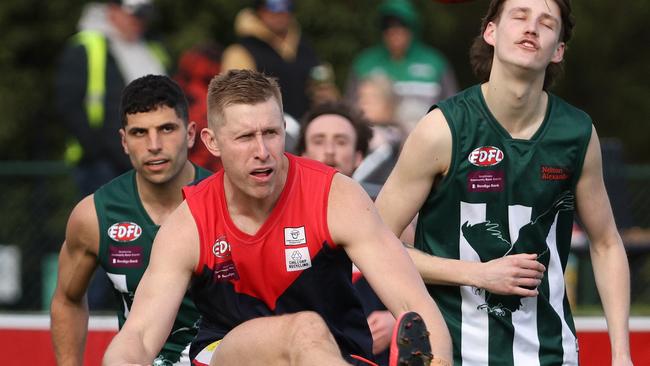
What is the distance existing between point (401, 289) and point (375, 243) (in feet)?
0.65

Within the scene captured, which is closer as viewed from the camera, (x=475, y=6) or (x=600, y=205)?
(x=600, y=205)

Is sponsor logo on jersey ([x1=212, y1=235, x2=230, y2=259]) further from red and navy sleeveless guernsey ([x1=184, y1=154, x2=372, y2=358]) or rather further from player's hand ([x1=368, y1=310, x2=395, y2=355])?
player's hand ([x1=368, y1=310, x2=395, y2=355])

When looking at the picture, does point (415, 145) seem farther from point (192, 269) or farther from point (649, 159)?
point (649, 159)

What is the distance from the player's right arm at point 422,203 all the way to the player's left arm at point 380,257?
0.34m

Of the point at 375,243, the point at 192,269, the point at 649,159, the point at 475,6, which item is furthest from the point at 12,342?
the point at 649,159

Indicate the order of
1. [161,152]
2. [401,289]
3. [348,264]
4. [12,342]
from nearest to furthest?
[401,289] < [348,264] < [161,152] < [12,342]

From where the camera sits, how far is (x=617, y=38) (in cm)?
1634

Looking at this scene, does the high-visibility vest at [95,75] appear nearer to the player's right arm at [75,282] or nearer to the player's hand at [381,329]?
the player's right arm at [75,282]

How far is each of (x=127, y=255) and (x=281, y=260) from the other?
1.29 meters

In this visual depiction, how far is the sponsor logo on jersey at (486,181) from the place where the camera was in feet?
18.0

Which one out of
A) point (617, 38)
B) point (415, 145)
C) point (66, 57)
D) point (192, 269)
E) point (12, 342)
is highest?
point (617, 38)

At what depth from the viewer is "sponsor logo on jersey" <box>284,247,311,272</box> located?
17.1ft

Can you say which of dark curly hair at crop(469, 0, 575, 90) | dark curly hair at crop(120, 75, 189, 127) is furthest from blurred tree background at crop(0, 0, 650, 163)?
dark curly hair at crop(469, 0, 575, 90)

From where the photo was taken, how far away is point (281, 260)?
5234 mm
